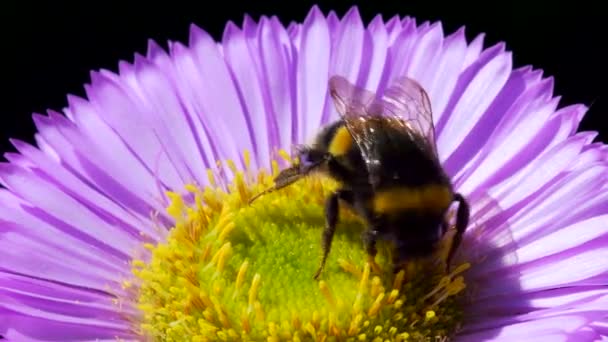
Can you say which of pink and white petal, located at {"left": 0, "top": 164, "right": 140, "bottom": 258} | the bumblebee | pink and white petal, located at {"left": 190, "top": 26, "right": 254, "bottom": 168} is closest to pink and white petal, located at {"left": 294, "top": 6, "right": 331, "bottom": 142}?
pink and white petal, located at {"left": 190, "top": 26, "right": 254, "bottom": 168}

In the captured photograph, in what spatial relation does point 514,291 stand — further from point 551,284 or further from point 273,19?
point 273,19

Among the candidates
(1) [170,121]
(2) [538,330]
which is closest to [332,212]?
(2) [538,330]

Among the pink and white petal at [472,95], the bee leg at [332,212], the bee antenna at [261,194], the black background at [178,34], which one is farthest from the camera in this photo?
the black background at [178,34]

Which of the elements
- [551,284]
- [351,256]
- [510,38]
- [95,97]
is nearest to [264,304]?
[351,256]

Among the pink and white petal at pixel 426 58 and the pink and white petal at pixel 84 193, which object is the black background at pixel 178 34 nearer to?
the pink and white petal at pixel 426 58

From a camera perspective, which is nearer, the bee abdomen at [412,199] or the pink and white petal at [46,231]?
the bee abdomen at [412,199]

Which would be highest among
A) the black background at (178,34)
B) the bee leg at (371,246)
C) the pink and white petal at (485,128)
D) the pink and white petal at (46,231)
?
the black background at (178,34)

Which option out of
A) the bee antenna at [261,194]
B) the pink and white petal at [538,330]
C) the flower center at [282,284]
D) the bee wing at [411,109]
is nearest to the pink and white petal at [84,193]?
the flower center at [282,284]

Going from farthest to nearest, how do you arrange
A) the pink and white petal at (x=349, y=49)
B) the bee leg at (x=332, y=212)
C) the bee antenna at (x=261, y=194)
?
1. the pink and white petal at (x=349, y=49)
2. the bee antenna at (x=261, y=194)
3. the bee leg at (x=332, y=212)
